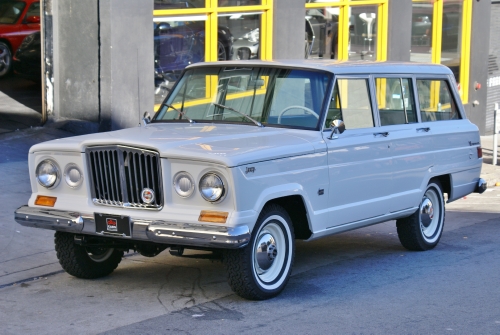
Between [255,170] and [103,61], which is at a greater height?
[103,61]

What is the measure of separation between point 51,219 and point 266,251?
172 centimetres

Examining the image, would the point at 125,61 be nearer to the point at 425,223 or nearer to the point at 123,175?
the point at 425,223

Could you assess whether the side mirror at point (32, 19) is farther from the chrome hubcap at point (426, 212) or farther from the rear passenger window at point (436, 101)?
the chrome hubcap at point (426, 212)

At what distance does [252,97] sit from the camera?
24.8 feet

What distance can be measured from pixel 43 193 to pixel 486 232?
18.0 feet

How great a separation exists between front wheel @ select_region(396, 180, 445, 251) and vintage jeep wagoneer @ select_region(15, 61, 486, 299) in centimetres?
1

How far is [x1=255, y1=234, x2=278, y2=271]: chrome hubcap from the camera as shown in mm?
6574

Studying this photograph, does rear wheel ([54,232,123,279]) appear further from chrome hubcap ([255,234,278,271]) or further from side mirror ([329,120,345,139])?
side mirror ([329,120,345,139])

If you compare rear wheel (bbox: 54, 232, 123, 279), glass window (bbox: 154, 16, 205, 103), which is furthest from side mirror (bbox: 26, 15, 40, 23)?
rear wheel (bbox: 54, 232, 123, 279)

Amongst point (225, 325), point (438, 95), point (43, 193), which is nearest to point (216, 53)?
point (438, 95)

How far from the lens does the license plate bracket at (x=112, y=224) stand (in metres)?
6.41

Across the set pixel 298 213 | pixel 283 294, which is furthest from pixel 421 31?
pixel 283 294

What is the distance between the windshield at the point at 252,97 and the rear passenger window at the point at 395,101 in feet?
2.84

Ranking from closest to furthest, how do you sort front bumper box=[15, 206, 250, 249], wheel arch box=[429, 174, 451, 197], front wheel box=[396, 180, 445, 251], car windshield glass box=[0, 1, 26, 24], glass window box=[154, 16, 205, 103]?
front bumper box=[15, 206, 250, 249] → front wheel box=[396, 180, 445, 251] → wheel arch box=[429, 174, 451, 197] → glass window box=[154, 16, 205, 103] → car windshield glass box=[0, 1, 26, 24]
